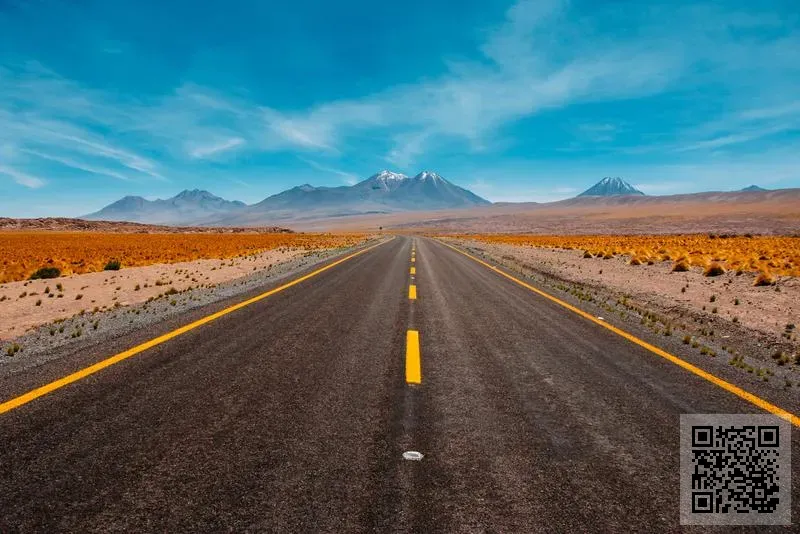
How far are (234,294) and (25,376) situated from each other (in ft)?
19.9

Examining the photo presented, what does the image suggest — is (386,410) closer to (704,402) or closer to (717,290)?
(704,402)

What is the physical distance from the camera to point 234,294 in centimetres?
1065

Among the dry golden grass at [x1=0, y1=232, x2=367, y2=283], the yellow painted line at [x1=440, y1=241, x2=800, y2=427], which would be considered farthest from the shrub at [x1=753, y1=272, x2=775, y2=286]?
the dry golden grass at [x1=0, y1=232, x2=367, y2=283]

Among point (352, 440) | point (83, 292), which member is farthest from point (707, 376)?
point (83, 292)

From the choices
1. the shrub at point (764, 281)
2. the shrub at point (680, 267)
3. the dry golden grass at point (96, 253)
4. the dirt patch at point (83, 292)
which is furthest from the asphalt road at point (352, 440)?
the dry golden grass at point (96, 253)

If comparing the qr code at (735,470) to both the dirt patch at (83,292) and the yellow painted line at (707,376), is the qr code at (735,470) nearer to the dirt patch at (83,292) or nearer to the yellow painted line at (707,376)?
the yellow painted line at (707,376)

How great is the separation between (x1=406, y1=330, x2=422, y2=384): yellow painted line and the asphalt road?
0.09m

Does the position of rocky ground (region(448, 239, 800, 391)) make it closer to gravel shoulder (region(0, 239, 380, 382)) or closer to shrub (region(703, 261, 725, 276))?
shrub (region(703, 261, 725, 276))

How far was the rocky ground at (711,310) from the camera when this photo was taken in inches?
248

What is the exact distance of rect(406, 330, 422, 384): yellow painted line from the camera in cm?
470

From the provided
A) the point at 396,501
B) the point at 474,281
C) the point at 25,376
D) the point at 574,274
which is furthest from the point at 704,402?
the point at 574,274

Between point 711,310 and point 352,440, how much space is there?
33.2 ft

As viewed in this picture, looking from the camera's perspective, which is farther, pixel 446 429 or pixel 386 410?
pixel 386 410

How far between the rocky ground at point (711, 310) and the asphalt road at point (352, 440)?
1576mm
